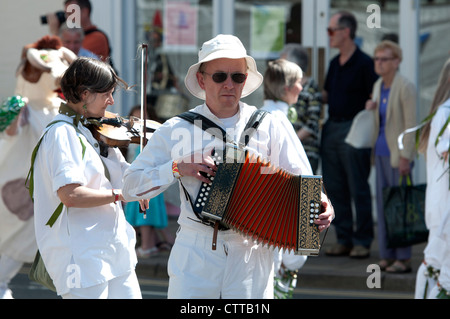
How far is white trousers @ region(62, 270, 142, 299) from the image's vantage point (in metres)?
5.00

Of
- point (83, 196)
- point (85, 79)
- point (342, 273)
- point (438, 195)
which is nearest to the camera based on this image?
point (83, 196)

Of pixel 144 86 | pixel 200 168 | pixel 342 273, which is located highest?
pixel 144 86

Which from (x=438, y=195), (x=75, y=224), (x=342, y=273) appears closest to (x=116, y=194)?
(x=75, y=224)

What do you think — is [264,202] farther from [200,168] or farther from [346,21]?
[346,21]

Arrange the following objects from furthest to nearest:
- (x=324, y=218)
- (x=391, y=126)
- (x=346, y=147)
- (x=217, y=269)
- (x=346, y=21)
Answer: (x=346, y=21) < (x=346, y=147) < (x=391, y=126) < (x=217, y=269) < (x=324, y=218)

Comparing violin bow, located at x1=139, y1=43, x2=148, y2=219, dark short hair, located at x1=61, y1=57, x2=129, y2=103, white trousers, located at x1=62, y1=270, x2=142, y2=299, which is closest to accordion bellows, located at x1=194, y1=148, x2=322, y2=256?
violin bow, located at x1=139, y1=43, x2=148, y2=219

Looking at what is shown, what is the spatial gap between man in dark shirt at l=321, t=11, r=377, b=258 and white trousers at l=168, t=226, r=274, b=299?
17.8 feet

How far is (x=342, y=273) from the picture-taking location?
9.33 m

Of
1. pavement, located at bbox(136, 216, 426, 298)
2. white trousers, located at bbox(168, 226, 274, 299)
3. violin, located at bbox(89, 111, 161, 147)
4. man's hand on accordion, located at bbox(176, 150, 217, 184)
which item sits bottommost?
pavement, located at bbox(136, 216, 426, 298)

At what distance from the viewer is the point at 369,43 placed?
1198 centimetres

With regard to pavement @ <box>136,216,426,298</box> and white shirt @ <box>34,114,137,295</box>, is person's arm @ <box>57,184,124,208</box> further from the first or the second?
pavement @ <box>136,216,426,298</box>

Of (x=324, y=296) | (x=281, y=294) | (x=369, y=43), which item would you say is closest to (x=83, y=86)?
(x=281, y=294)

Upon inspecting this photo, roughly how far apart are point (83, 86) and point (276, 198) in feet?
4.50

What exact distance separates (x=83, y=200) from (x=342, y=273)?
480cm
